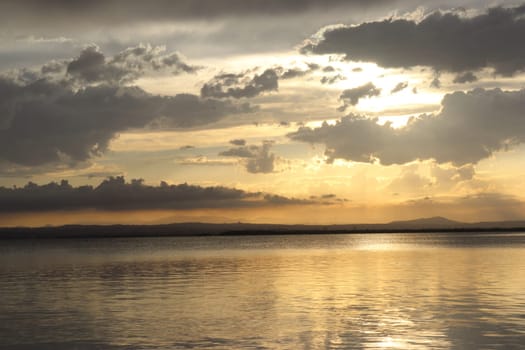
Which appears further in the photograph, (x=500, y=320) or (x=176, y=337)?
(x=500, y=320)

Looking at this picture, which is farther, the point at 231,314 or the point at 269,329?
the point at 231,314

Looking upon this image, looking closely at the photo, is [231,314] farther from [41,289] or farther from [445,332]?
[41,289]

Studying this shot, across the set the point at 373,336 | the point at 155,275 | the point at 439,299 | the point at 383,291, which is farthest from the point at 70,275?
the point at 373,336

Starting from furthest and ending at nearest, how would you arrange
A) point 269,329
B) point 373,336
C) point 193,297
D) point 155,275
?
point 155,275 < point 193,297 < point 269,329 < point 373,336

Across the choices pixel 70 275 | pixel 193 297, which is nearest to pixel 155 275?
pixel 70 275

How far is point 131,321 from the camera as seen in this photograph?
117 feet

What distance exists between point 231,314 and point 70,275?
3856cm

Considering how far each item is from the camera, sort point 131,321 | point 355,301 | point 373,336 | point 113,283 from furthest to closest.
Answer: point 113,283 → point 355,301 → point 131,321 → point 373,336

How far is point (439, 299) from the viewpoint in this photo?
1721 inches

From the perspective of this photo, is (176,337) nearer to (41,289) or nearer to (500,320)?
(500,320)

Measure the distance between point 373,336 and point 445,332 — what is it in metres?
3.49

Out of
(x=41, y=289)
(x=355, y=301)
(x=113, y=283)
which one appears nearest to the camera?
(x=355, y=301)

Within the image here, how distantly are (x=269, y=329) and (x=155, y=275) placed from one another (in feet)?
129

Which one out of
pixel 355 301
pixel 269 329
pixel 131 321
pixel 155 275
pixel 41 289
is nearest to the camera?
pixel 269 329
